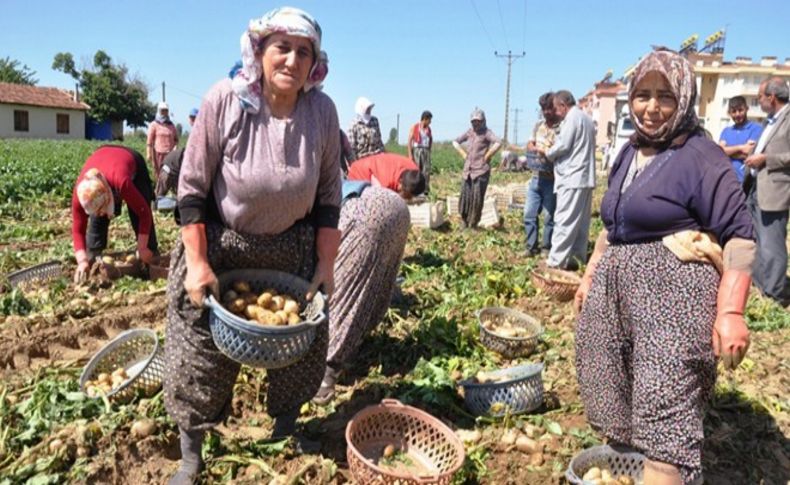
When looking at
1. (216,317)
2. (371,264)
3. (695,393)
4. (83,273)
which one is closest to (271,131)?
(216,317)

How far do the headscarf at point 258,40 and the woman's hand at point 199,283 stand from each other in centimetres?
66

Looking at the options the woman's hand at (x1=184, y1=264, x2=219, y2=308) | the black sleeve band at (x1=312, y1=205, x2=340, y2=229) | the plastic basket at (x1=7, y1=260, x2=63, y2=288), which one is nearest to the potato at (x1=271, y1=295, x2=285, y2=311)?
the woman's hand at (x1=184, y1=264, x2=219, y2=308)

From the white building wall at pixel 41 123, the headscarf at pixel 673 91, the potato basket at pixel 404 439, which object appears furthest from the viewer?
the white building wall at pixel 41 123

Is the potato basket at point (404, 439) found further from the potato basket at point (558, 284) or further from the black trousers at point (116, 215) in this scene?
the black trousers at point (116, 215)

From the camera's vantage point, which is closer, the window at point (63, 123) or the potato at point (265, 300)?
the potato at point (265, 300)

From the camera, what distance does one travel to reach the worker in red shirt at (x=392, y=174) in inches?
191

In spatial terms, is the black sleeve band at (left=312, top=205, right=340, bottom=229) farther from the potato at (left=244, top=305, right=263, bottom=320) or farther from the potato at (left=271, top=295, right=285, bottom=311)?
the potato at (left=244, top=305, right=263, bottom=320)

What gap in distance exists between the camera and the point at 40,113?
141ft

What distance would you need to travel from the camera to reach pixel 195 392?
253 centimetres

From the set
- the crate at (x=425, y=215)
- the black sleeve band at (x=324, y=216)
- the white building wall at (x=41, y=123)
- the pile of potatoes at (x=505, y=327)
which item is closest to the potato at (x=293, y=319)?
the black sleeve band at (x=324, y=216)

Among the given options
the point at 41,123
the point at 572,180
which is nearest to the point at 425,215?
the point at 572,180

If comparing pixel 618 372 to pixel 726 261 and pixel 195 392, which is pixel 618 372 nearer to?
pixel 726 261

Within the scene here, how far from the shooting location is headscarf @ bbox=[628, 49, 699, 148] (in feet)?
7.02

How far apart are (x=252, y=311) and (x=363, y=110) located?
5387 mm
